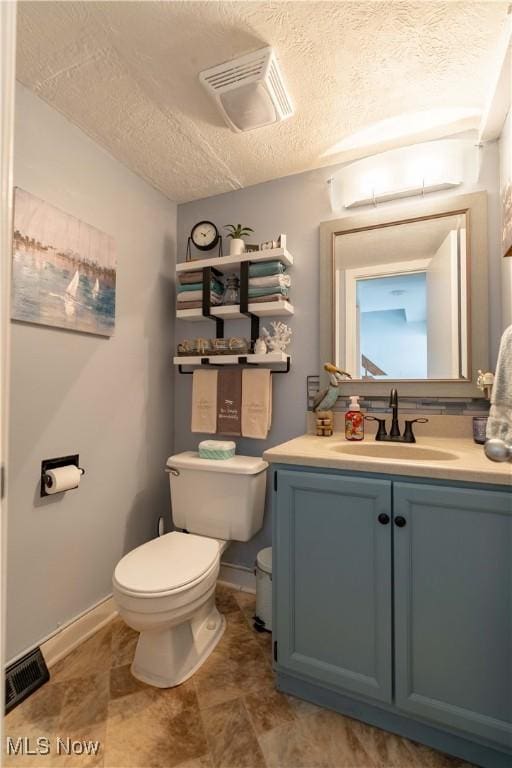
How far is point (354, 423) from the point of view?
1638 mm

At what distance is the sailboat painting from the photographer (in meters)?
1.36

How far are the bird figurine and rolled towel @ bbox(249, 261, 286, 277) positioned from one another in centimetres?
56

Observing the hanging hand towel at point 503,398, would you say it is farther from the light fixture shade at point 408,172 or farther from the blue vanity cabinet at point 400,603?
the light fixture shade at point 408,172

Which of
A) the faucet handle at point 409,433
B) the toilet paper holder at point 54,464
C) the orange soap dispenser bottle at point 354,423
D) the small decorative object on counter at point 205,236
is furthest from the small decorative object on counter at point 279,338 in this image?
the toilet paper holder at point 54,464

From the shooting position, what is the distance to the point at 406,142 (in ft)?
5.42

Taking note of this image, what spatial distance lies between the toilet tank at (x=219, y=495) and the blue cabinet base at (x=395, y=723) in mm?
607

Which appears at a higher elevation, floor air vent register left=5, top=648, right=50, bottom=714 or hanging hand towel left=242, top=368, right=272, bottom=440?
hanging hand towel left=242, top=368, right=272, bottom=440

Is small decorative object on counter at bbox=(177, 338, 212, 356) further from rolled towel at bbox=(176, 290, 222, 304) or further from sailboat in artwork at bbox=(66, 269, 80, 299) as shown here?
sailboat in artwork at bbox=(66, 269, 80, 299)

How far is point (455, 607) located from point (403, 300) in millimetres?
1250

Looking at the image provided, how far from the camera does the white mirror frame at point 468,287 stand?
60.7 inches

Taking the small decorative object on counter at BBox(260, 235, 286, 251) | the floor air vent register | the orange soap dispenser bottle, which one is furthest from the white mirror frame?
the floor air vent register

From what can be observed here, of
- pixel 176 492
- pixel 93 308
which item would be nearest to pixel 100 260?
pixel 93 308

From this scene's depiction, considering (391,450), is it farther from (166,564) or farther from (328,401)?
(166,564)

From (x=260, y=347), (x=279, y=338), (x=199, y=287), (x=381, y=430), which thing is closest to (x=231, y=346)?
(x=260, y=347)
